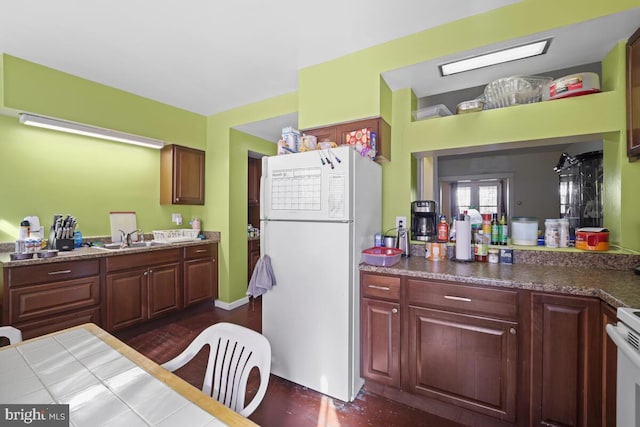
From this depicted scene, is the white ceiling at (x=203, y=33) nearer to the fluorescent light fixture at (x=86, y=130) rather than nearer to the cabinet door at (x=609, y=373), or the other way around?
the fluorescent light fixture at (x=86, y=130)

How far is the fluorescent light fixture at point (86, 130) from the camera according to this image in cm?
228

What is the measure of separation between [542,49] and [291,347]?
2804mm

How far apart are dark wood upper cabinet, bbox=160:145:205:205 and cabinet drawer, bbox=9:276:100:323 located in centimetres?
125

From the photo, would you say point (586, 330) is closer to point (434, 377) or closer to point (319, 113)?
point (434, 377)

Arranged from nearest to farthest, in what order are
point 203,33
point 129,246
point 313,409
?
point 313,409, point 203,33, point 129,246

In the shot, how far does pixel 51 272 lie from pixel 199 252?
4.39ft

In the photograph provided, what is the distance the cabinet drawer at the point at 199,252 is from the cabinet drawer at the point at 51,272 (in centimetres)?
88

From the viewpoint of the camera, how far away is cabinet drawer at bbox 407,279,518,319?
4.77ft

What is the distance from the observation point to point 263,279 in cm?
200

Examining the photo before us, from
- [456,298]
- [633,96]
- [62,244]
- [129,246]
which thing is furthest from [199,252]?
[633,96]

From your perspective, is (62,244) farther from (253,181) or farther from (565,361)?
(565,361)

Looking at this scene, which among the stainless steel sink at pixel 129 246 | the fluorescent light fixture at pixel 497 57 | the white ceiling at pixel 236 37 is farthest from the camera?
the stainless steel sink at pixel 129 246

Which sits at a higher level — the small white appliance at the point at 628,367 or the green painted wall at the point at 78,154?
the green painted wall at the point at 78,154

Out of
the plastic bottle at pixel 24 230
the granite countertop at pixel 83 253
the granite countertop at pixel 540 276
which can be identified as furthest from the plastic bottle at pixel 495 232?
the plastic bottle at pixel 24 230
